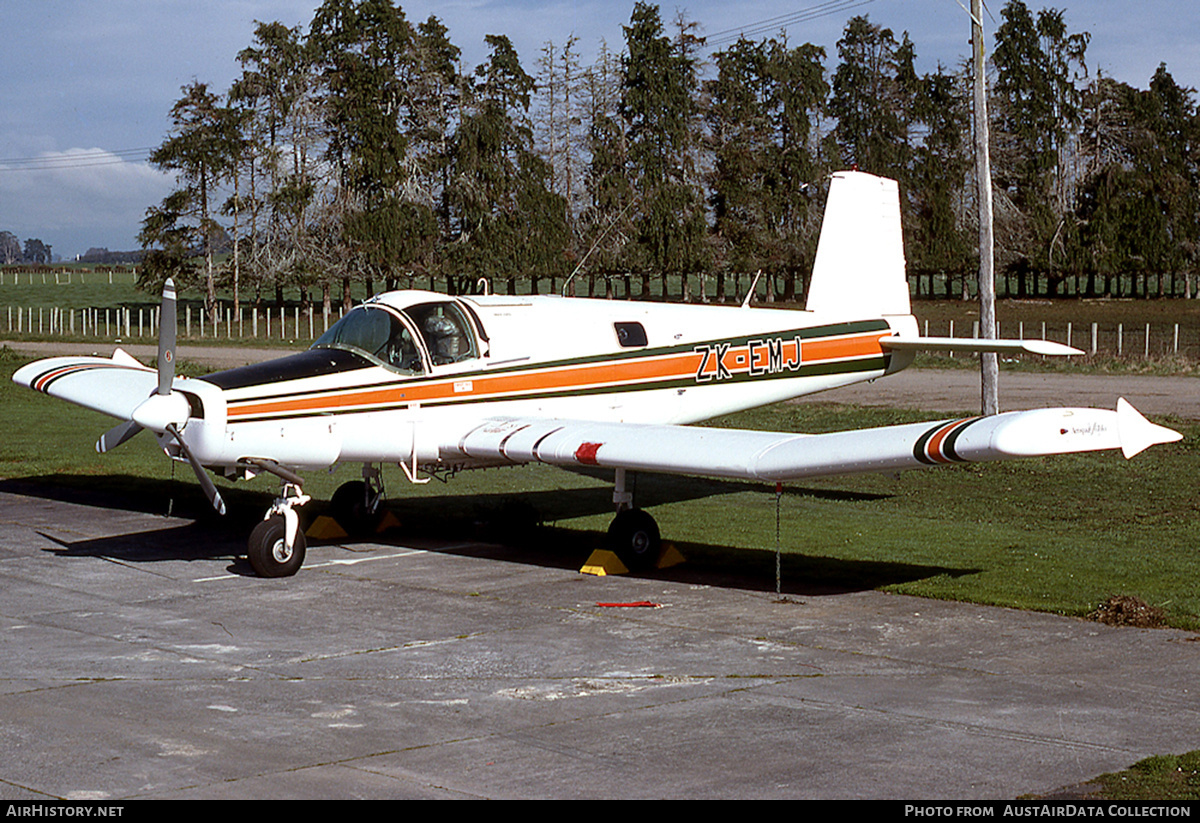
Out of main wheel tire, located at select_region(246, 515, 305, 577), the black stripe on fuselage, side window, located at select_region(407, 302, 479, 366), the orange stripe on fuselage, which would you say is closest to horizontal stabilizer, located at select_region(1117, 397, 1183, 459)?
the orange stripe on fuselage

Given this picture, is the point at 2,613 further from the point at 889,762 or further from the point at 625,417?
the point at 889,762

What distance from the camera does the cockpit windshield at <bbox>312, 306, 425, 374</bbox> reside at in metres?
13.7

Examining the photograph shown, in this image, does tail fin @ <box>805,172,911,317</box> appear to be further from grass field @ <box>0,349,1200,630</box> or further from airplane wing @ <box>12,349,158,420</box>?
airplane wing @ <box>12,349,158,420</box>

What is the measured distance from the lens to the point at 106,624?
1123 cm

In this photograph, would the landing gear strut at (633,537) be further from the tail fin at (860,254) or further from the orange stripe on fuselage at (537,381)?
the tail fin at (860,254)

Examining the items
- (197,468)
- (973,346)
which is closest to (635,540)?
(197,468)

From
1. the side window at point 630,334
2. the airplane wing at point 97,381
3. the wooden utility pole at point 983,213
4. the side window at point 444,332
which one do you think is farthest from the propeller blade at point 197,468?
the wooden utility pole at point 983,213

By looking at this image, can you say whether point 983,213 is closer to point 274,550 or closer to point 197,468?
point 274,550

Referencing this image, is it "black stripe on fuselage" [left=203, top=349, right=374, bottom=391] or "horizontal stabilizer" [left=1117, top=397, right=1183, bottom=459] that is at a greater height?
"black stripe on fuselage" [left=203, top=349, right=374, bottom=391]

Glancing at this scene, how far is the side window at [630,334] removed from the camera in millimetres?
15242

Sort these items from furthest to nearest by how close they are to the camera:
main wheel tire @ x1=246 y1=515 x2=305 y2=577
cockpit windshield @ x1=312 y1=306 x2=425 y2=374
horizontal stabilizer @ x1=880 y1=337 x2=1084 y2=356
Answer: horizontal stabilizer @ x1=880 y1=337 x2=1084 y2=356, cockpit windshield @ x1=312 y1=306 x2=425 y2=374, main wheel tire @ x1=246 y1=515 x2=305 y2=577

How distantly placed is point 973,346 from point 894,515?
2356 mm

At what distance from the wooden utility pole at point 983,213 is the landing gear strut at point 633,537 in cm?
1040

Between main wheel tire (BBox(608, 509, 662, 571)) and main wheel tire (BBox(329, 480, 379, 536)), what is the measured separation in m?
3.64
